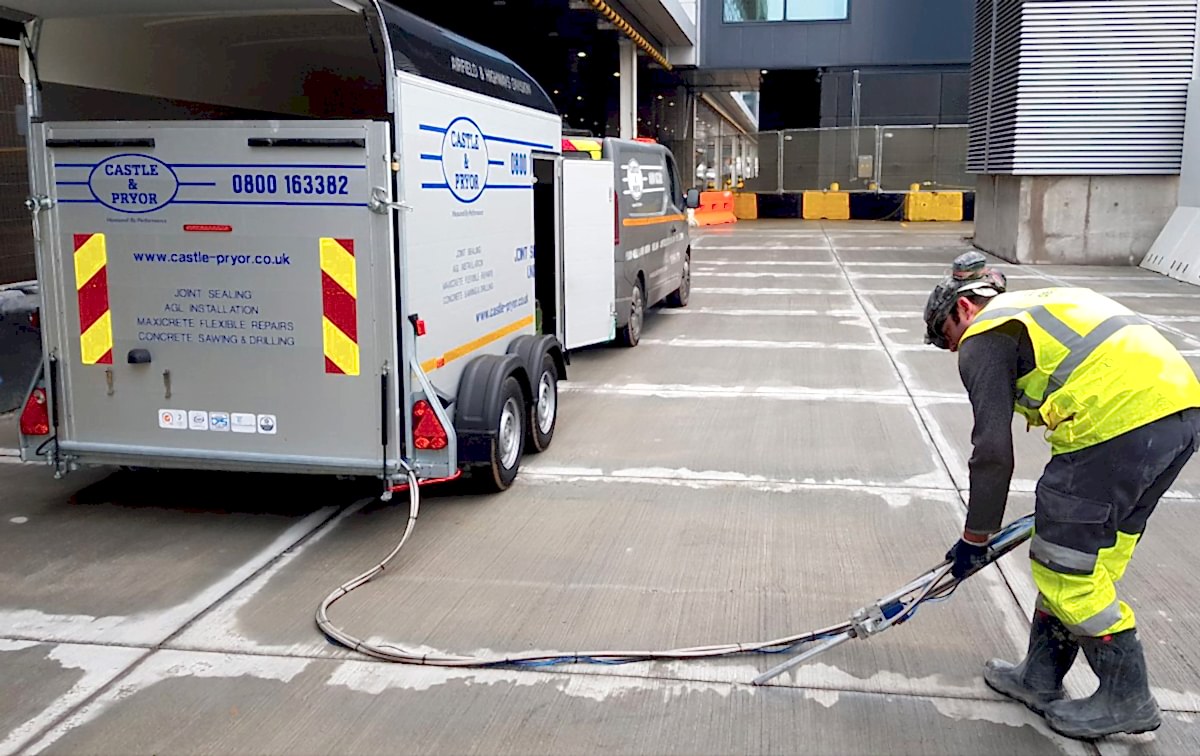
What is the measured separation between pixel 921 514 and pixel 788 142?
3198 cm

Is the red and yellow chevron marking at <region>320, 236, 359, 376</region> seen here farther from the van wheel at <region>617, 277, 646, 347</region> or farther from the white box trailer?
the van wheel at <region>617, 277, 646, 347</region>

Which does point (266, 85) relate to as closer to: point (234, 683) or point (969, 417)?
point (234, 683)

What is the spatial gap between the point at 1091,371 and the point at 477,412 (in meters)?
3.63

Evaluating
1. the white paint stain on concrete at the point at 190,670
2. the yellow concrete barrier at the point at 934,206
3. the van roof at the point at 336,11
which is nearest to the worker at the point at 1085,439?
the white paint stain on concrete at the point at 190,670

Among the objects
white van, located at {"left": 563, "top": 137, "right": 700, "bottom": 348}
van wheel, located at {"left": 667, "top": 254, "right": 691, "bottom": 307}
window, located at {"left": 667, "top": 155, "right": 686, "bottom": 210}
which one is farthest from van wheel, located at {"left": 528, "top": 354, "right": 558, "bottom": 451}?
van wheel, located at {"left": 667, "top": 254, "right": 691, "bottom": 307}

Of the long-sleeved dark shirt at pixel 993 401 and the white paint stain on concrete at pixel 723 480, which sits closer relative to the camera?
the long-sleeved dark shirt at pixel 993 401

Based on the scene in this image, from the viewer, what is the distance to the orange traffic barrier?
32.8 meters

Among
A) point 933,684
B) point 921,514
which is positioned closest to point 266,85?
point 921,514

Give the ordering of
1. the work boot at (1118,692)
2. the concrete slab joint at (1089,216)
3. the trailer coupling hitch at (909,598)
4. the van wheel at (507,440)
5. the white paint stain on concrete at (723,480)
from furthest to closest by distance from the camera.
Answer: the concrete slab joint at (1089,216) → the white paint stain on concrete at (723,480) → the van wheel at (507,440) → the trailer coupling hitch at (909,598) → the work boot at (1118,692)

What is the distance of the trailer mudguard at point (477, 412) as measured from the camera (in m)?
6.18

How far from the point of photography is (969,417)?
8.55 m

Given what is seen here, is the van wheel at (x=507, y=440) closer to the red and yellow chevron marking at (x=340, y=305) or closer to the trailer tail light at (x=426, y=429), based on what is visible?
the trailer tail light at (x=426, y=429)

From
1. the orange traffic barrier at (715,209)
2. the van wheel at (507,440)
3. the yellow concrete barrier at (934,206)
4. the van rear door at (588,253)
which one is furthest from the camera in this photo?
the yellow concrete barrier at (934,206)

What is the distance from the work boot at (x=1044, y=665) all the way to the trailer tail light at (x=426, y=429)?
3005 mm
